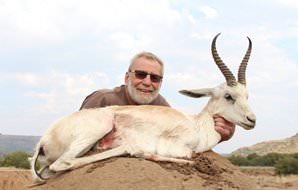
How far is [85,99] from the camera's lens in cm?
861

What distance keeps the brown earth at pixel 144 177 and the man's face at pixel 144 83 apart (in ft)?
4.76

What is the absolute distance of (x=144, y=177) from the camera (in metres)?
5.80

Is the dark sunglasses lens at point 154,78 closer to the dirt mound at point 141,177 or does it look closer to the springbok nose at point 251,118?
the springbok nose at point 251,118

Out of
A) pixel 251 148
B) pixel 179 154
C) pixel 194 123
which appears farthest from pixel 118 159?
pixel 251 148

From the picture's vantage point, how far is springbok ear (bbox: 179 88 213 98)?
7.50 metres

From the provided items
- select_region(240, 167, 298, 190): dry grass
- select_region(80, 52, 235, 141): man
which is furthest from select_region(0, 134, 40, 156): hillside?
select_region(80, 52, 235, 141): man

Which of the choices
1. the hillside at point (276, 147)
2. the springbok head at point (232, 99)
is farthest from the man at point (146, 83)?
the hillside at point (276, 147)

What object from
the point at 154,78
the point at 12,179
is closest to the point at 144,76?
the point at 154,78

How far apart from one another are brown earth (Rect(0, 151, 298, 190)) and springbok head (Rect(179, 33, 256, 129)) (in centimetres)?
81

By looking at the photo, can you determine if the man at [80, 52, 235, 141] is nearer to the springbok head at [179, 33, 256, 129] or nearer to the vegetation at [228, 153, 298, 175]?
the springbok head at [179, 33, 256, 129]

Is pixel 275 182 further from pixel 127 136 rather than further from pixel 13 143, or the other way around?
pixel 13 143

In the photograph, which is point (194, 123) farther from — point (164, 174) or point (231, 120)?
point (164, 174)

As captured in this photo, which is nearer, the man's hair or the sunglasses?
the sunglasses

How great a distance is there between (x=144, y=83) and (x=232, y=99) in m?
1.17
